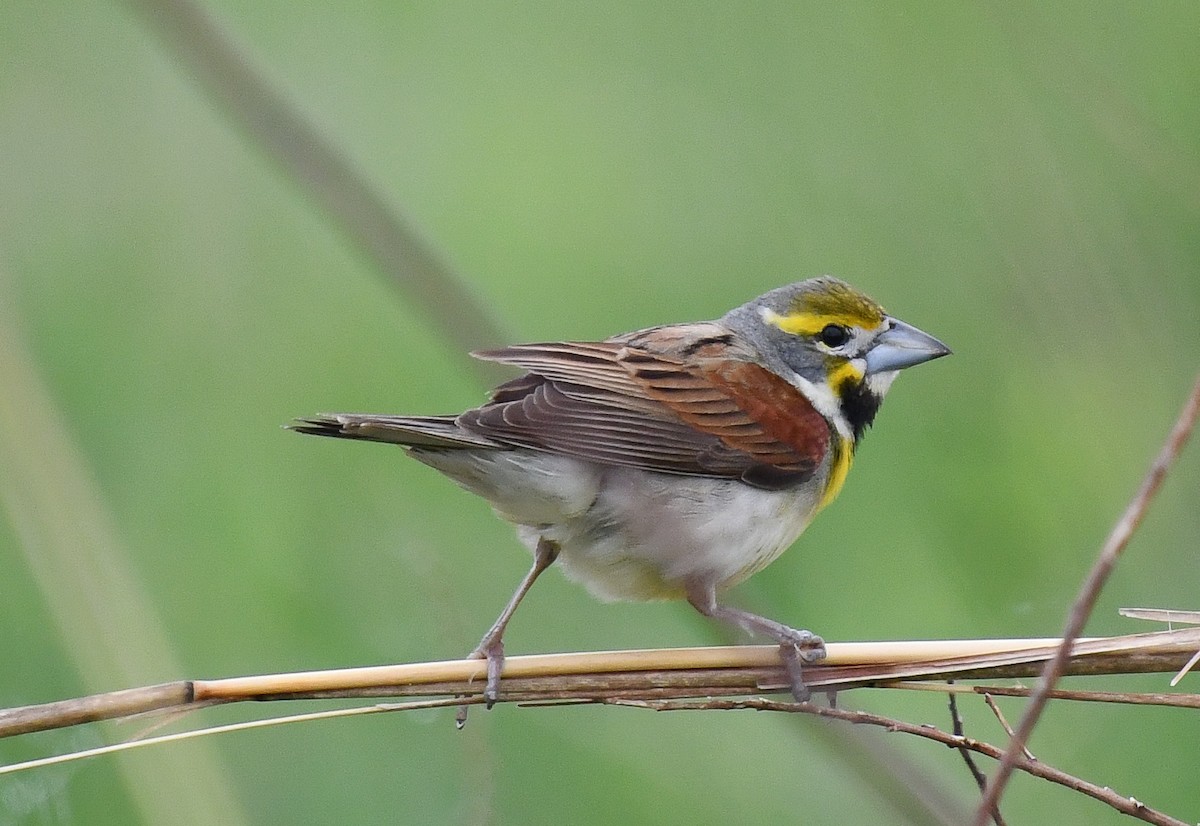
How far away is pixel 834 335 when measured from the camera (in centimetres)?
464

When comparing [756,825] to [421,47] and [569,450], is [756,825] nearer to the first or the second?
[569,450]

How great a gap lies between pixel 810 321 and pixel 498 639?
141 cm

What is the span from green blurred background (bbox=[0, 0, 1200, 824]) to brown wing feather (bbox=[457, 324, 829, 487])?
0.25m

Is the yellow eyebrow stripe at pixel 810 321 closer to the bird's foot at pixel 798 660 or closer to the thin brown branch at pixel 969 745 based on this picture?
the bird's foot at pixel 798 660

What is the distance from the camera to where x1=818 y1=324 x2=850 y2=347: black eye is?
4.62 m

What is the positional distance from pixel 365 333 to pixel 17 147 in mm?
1667

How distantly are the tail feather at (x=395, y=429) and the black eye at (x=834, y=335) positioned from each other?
1.25 metres

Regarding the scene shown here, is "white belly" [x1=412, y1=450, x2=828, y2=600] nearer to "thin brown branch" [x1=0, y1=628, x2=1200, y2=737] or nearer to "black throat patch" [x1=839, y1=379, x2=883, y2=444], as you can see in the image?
"black throat patch" [x1=839, y1=379, x2=883, y2=444]

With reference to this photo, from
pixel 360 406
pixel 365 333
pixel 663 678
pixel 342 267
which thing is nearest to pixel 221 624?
pixel 360 406

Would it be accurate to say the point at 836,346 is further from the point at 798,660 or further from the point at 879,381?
the point at 798,660

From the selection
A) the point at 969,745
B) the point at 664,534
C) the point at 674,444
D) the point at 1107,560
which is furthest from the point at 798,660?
the point at 1107,560

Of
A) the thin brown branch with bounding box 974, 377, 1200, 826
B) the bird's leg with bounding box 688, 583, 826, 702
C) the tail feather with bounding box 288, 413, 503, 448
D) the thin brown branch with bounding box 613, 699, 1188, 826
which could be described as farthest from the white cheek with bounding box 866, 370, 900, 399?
the thin brown branch with bounding box 974, 377, 1200, 826

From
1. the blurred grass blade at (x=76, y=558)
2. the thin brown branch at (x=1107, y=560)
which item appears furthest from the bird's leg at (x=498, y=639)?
the thin brown branch at (x=1107, y=560)

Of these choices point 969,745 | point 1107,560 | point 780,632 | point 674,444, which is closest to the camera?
point 1107,560
